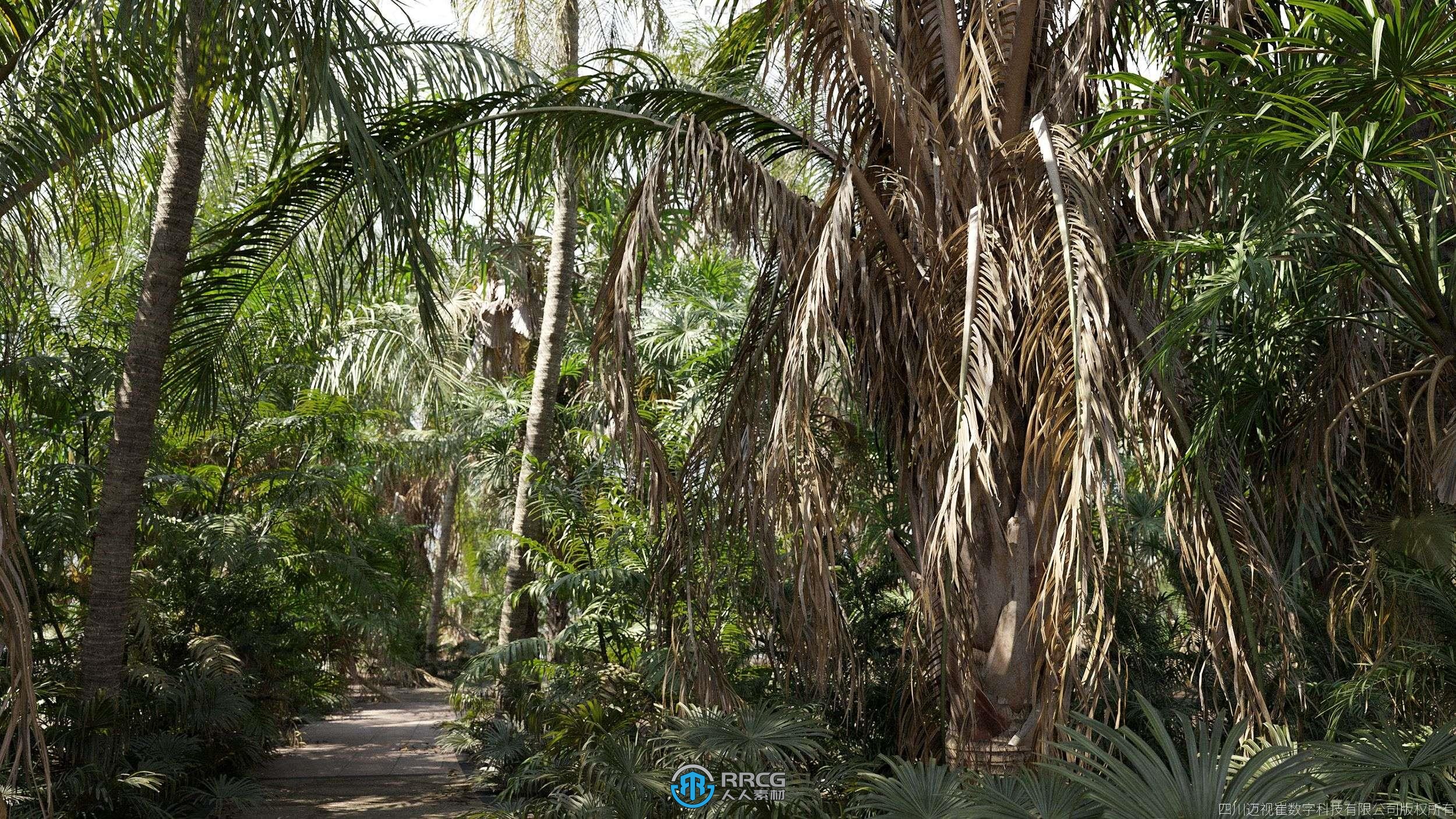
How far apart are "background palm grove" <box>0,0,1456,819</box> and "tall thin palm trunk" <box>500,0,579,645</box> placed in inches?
9.9

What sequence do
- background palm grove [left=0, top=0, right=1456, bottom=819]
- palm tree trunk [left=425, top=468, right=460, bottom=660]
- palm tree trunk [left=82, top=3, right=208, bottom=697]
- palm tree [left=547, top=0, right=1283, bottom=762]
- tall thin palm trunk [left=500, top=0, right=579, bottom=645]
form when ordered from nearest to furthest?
background palm grove [left=0, top=0, right=1456, bottom=819], palm tree [left=547, top=0, right=1283, bottom=762], palm tree trunk [left=82, top=3, right=208, bottom=697], tall thin palm trunk [left=500, top=0, right=579, bottom=645], palm tree trunk [left=425, top=468, right=460, bottom=660]

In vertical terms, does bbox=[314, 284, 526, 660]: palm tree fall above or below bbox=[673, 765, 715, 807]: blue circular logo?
above

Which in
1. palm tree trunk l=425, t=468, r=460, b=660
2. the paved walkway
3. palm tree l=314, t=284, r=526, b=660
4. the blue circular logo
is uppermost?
palm tree l=314, t=284, r=526, b=660

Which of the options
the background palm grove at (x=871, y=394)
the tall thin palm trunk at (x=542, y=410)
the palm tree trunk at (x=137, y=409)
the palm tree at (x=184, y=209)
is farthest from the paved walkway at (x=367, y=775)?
the palm tree at (x=184, y=209)

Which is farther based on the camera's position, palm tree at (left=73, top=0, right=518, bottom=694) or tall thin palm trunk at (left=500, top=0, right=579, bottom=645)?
tall thin palm trunk at (left=500, top=0, right=579, bottom=645)

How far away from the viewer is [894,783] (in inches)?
134

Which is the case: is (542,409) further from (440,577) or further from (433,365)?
(440,577)

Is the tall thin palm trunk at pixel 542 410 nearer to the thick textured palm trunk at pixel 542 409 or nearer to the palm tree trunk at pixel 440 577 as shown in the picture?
the thick textured palm trunk at pixel 542 409

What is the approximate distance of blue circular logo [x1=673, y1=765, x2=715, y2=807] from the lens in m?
4.54

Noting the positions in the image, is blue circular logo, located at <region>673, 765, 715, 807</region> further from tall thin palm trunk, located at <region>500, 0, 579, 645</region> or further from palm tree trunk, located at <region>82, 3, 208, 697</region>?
tall thin palm trunk, located at <region>500, 0, 579, 645</region>

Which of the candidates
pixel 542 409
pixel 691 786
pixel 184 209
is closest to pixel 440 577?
pixel 542 409

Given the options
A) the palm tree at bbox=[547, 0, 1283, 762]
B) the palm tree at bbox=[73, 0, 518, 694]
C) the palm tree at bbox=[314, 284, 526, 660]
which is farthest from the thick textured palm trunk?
the palm tree at bbox=[547, 0, 1283, 762]

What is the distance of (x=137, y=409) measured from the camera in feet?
18.6

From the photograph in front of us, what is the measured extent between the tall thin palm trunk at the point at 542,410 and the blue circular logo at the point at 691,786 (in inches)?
143
